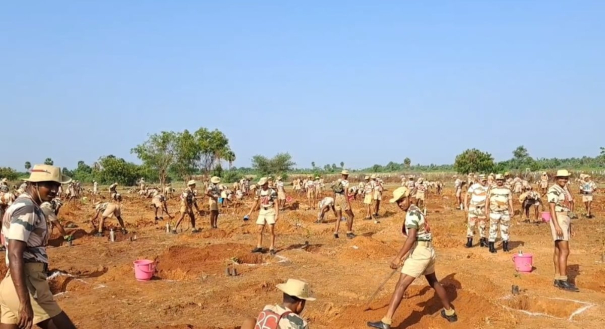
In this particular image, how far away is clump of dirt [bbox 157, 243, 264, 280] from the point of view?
→ 1013cm

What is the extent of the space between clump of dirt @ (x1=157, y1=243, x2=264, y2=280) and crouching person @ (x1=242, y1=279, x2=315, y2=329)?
6.42 meters

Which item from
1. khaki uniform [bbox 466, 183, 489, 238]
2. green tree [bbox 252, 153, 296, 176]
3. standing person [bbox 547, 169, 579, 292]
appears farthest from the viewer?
green tree [bbox 252, 153, 296, 176]

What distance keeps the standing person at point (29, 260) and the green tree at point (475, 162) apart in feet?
156

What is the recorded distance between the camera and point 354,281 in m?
9.30

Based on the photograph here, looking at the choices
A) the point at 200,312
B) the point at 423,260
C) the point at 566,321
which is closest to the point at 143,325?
the point at 200,312

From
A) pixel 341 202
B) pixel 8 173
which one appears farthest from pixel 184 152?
pixel 341 202

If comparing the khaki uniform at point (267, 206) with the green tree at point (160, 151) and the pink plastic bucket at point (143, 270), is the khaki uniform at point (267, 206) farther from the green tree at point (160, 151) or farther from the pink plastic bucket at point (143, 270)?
the green tree at point (160, 151)

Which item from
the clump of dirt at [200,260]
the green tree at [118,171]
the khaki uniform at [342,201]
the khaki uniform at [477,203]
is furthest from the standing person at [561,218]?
the green tree at [118,171]

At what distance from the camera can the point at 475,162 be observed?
159ft

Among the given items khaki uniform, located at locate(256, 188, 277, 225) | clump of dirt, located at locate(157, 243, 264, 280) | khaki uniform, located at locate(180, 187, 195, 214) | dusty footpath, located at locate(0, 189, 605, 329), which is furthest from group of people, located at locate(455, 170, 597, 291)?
khaki uniform, located at locate(180, 187, 195, 214)

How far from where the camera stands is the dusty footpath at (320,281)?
6891mm

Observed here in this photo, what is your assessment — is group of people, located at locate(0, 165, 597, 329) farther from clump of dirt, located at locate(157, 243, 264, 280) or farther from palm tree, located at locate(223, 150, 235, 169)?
palm tree, located at locate(223, 150, 235, 169)

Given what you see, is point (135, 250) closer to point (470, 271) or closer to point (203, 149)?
point (470, 271)

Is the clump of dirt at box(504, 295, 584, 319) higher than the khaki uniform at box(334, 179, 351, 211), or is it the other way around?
the khaki uniform at box(334, 179, 351, 211)
